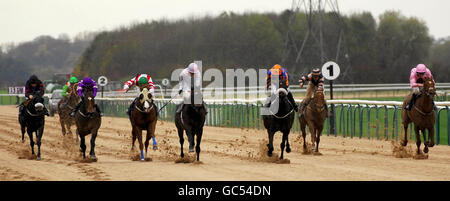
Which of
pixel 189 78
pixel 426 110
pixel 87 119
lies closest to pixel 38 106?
pixel 87 119

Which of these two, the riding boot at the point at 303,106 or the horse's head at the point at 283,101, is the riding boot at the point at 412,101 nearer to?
the riding boot at the point at 303,106

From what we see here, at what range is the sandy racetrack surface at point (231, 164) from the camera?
9.38 metres

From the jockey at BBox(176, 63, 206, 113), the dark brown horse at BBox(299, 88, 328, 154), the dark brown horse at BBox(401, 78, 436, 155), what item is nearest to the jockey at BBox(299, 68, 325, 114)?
the dark brown horse at BBox(299, 88, 328, 154)

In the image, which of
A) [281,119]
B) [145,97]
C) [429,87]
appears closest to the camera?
[281,119]

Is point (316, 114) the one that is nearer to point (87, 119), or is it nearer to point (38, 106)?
point (87, 119)

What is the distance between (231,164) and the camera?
36.6 feet

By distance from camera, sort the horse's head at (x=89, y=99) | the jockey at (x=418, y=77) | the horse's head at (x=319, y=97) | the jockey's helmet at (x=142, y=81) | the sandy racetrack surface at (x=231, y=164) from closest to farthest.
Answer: the sandy racetrack surface at (x=231, y=164)
the jockey at (x=418, y=77)
the horse's head at (x=89, y=99)
the jockey's helmet at (x=142, y=81)
the horse's head at (x=319, y=97)

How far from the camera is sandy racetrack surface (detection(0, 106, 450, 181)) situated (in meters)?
9.38

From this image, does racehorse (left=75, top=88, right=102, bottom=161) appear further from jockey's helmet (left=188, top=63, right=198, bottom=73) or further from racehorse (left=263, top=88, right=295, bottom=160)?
racehorse (left=263, top=88, right=295, bottom=160)

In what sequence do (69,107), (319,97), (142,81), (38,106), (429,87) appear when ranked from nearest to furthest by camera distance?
(429,87), (142,81), (38,106), (319,97), (69,107)

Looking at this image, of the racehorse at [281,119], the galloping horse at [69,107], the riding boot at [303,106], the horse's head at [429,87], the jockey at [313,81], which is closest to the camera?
the racehorse at [281,119]

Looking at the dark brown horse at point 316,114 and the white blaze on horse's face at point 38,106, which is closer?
the white blaze on horse's face at point 38,106

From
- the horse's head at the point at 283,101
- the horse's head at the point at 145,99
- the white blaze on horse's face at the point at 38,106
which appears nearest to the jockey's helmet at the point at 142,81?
the horse's head at the point at 145,99
